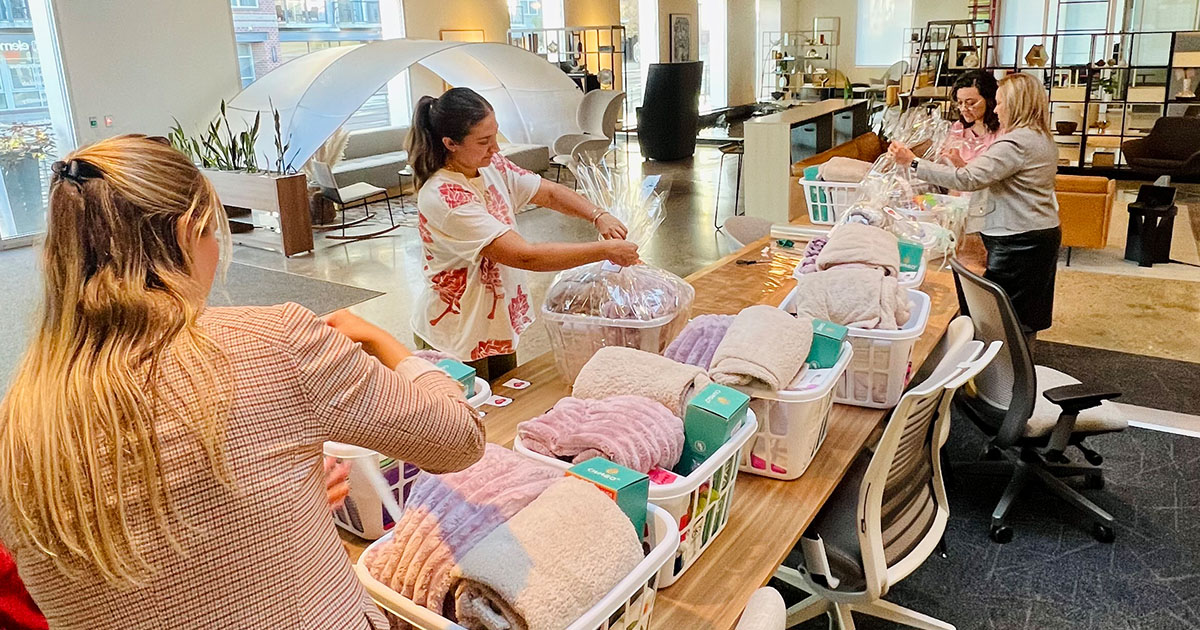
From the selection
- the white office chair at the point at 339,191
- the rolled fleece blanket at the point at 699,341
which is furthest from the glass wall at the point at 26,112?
the rolled fleece blanket at the point at 699,341

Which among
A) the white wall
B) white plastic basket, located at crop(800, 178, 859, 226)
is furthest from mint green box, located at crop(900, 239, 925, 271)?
the white wall

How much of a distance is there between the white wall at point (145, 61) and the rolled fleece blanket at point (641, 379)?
723 centimetres

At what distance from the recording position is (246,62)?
368 inches

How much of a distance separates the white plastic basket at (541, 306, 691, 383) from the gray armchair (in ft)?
25.7

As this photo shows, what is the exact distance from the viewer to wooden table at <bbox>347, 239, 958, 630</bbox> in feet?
4.23

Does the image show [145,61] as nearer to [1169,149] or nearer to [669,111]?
[669,111]

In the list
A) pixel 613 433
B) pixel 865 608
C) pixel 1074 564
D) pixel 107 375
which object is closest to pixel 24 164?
pixel 865 608

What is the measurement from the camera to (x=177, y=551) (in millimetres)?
842

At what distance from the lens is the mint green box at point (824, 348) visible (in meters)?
1.70

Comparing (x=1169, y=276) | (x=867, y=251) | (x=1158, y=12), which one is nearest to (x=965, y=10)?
(x=1158, y=12)

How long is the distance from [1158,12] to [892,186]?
9740mm

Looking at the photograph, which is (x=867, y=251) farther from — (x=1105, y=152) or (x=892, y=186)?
(x=1105, y=152)

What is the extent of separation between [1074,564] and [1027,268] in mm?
1309

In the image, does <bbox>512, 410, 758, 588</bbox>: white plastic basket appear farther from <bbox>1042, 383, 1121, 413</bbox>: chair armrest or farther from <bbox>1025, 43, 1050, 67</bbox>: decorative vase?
<bbox>1025, 43, 1050, 67</bbox>: decorative vase
